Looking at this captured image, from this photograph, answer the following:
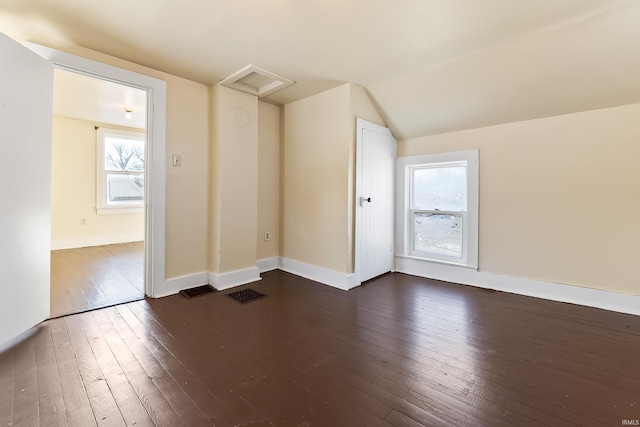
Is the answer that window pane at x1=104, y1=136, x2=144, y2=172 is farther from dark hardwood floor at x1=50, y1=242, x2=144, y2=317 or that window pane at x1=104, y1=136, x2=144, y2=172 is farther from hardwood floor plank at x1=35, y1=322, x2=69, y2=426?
hardwood floor plank at x1=35, y1=322, x2=69, y2=426

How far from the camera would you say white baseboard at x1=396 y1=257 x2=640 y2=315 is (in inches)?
101

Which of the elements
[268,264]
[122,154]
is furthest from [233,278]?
[122,154]

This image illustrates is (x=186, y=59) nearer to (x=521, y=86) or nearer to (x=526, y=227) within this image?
(x=521, y=86)

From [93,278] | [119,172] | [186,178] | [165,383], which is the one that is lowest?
[165,383]

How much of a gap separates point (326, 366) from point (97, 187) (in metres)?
6.14

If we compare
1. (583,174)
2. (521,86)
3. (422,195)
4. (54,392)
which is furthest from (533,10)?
(54,392)

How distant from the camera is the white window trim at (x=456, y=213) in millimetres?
3342

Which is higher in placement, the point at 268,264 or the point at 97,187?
the point at 97,187

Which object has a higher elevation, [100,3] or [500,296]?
[100,3]

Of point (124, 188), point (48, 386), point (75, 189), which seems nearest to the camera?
point (48, 386)

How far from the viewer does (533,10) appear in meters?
1.91

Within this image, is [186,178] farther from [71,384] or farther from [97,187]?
[97,187]

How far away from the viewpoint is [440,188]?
12.1 ft

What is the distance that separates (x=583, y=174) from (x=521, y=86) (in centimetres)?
106
